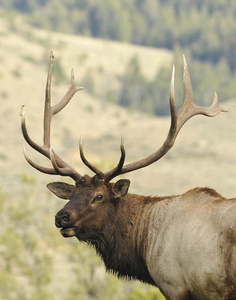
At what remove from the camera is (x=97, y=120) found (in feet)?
370

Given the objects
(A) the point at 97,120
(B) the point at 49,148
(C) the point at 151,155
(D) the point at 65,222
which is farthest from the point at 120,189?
(A) the point at 97,120

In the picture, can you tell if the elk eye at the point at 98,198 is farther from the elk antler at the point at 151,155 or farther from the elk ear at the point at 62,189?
the elk ear at the point at 62,189

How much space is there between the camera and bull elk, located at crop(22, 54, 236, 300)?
8.59 m

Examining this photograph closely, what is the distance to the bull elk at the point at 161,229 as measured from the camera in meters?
8.59

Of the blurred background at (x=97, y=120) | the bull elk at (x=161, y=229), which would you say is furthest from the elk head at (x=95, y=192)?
the blurred background at (x=97, y=120)

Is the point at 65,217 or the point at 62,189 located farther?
the point at 62,189

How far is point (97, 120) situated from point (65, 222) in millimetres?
103221

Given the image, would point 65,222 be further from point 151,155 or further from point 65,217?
point 151,155

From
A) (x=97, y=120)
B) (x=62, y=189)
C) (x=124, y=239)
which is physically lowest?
(x=124, y=239)

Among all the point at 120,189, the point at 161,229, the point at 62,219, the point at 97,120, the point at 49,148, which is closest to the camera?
the point at 161,229

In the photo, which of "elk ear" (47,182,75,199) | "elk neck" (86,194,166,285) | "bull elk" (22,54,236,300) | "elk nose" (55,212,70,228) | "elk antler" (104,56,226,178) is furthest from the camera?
"elk ear" (47,182,75,199)

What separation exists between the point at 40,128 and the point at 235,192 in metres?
46.5

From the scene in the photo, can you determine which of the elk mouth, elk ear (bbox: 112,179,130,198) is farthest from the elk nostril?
elk ear (bbox: 112,179,130,198)

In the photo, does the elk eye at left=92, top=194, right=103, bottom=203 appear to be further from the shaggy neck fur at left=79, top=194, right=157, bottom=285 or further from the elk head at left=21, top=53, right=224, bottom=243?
the shaggy neck fur at left=79, top=194, right=157, bottom=285
